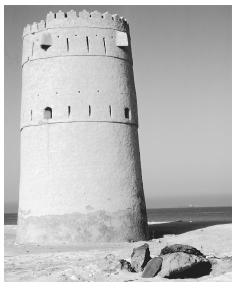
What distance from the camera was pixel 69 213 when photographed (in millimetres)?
17703

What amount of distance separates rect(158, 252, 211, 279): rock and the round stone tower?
6.48 m

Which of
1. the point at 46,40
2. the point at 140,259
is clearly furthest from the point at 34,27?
the point at 140,259

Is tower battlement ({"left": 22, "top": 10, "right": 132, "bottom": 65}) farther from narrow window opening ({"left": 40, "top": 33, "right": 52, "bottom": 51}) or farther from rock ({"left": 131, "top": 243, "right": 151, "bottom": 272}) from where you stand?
rock ({"left": 131, "top": 243, "right": 151, "bottom": 272})

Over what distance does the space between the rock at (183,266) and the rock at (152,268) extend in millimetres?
118

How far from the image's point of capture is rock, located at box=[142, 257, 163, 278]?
11516mm

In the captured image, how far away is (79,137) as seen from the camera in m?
18.1

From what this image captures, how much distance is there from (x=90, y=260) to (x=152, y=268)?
264 cm

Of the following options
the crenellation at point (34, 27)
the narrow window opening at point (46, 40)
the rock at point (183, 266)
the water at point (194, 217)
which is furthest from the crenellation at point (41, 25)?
the water at point (194, 217)

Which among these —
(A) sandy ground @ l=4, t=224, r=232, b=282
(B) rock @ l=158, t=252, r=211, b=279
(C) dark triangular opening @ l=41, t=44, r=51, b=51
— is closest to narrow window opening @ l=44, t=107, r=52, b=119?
(C) dark triangular opening @ l=41, t=44, r=51, b=51

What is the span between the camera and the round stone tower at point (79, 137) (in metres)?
17.8

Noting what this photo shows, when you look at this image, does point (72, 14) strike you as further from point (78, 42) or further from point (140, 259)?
point (140, 259)

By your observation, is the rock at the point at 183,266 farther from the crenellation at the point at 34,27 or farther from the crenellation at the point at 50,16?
the crenellation at the point at 34,27
